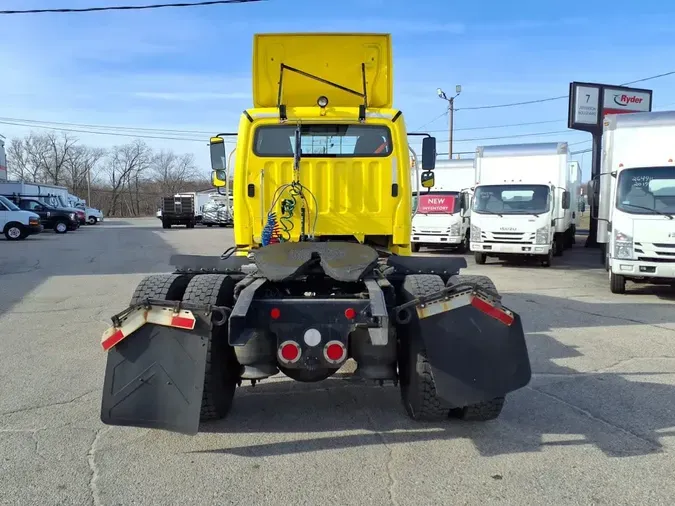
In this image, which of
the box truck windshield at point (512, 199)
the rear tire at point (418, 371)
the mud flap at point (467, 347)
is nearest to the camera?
the mud flap at point (467, 347)

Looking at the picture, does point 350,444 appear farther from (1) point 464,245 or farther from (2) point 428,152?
(1) point 464,245

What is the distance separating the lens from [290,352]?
13.2ft

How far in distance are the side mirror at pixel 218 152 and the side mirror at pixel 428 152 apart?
2.25m

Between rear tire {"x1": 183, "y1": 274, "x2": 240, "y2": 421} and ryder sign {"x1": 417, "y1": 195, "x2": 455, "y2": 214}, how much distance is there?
16.4 meters

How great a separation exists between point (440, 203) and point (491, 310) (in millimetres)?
16862

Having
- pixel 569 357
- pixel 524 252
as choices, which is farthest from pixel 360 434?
pixel 524 252

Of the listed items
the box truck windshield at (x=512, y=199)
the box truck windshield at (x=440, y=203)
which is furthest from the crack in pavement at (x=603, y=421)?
the box truck windshield at (x=440, y=203)

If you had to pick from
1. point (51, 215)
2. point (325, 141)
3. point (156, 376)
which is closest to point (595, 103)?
point (325, 141)

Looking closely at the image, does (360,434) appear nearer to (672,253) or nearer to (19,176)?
(672,253)

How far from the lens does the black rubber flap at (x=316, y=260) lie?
4.41 m

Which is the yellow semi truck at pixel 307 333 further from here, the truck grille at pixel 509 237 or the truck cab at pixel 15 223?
the truck cab at pixel 15 223

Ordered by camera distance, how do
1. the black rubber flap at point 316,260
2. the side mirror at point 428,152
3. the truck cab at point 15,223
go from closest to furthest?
the black rubber flap at point 316,260 → the side mirror at point 428,152 → the truck cab at point 15,223

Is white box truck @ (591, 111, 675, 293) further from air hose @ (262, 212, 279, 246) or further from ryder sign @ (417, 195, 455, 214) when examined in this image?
ryder sign @ (417, 195, 455, 214)

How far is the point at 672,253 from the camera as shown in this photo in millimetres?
10727
